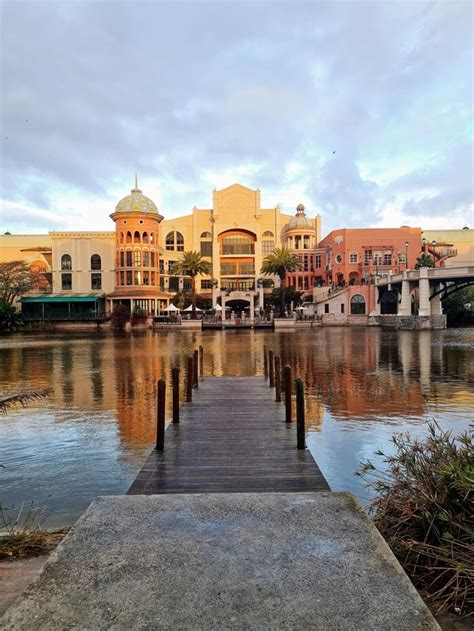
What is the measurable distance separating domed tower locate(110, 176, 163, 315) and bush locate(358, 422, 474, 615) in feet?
257

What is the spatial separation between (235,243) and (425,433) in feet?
285

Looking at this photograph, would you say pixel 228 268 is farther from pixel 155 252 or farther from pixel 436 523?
pixel 436 523

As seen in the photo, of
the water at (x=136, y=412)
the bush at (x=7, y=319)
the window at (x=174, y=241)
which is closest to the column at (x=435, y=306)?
the water at (x=136, y=412)

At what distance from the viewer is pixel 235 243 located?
97750 millimetres

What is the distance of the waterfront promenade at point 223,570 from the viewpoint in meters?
3.45

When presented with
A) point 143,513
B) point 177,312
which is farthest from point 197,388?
point 177,312

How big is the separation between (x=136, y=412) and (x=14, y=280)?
71165 mm

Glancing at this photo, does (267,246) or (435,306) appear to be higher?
(267,246)

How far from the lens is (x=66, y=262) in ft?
293

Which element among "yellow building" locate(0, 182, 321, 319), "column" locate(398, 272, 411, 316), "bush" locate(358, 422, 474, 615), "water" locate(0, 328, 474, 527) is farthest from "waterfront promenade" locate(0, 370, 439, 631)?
"yellow building" locate(0, 182, 321, 319)

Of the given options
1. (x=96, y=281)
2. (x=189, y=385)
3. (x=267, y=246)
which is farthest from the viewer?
(x=267, y=246)

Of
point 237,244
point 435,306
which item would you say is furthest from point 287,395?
point 237,244

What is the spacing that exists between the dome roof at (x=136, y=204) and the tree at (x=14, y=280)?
693 inches

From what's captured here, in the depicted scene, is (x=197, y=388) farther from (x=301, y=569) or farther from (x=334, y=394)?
(x=301, y=569)
